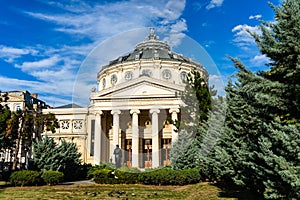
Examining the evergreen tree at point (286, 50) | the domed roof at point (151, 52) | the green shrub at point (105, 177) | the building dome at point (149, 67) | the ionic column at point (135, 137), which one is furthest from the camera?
the domed roof at point (151, 52)

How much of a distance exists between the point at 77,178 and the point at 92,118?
25.9 metres

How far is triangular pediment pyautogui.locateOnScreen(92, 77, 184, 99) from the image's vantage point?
44.0m

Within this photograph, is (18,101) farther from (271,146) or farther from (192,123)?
(271,146)

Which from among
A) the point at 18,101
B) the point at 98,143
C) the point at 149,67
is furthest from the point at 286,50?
the point at 18,101

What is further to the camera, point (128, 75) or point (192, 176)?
point (128, 75)

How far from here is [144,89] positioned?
45.6 metres

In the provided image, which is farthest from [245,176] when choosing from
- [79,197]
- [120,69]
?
[120,69]

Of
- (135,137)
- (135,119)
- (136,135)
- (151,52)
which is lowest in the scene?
(135,137)

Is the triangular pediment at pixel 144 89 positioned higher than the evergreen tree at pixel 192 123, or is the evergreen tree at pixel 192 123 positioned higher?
the triangular pediment at pixel 144 89

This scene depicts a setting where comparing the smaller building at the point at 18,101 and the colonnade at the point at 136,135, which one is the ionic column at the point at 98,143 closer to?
the colonnade at the point at 136,135

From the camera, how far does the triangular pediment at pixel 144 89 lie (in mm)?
44019

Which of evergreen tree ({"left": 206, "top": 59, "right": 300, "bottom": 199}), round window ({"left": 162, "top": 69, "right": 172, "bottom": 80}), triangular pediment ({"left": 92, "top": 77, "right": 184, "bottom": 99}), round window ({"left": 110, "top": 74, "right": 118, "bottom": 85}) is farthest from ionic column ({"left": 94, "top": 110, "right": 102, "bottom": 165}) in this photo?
evergreen tree ({"left": 206, "top": 59, "right": 300, "bottom": 199})

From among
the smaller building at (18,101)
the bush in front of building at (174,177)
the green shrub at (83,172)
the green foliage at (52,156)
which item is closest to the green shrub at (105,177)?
the bush in front of building at (174,177)

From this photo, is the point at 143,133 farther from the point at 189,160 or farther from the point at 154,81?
the point at 189,160
